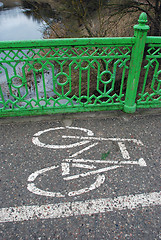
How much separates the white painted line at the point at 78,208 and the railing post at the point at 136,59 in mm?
1814

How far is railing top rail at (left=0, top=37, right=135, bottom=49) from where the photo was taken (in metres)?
3.01

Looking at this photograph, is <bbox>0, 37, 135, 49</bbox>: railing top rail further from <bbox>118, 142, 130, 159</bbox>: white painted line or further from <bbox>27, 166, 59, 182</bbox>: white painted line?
<bbox>27, 166, 59, 182</bbox>: white painted line

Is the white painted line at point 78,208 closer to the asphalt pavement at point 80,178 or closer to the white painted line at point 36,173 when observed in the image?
the asphalt pavement at point 80,178

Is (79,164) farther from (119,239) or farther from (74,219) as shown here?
(119,239)

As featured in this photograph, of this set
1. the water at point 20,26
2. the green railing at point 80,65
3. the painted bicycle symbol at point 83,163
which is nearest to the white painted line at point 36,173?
the painted bicycle symbol at point 83,163

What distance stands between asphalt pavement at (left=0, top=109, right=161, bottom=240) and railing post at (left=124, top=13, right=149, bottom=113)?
27 cm

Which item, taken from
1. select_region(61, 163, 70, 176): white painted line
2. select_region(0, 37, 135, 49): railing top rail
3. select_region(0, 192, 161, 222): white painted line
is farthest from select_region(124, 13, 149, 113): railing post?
select_region(0, 192, 161, 222): white painted line

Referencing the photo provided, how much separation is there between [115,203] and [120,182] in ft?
0.99

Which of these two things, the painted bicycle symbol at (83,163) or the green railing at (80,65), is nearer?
the painted bicycle symbol at (83,163)

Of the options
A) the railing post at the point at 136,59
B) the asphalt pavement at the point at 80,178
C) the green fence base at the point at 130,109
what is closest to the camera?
the asphalt pavement at the point at 80,178

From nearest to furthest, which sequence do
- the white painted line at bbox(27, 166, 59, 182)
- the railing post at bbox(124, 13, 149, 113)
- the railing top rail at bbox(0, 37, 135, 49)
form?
the white painted line at bbox(27, 166, 59, 182), the railing top rail at bbox(0, 37, 135, 49), the railing post at bbox(124, 13, 149, 113)

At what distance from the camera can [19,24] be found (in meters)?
16.0

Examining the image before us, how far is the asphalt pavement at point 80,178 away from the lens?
6.75ft

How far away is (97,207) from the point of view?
2.21m
